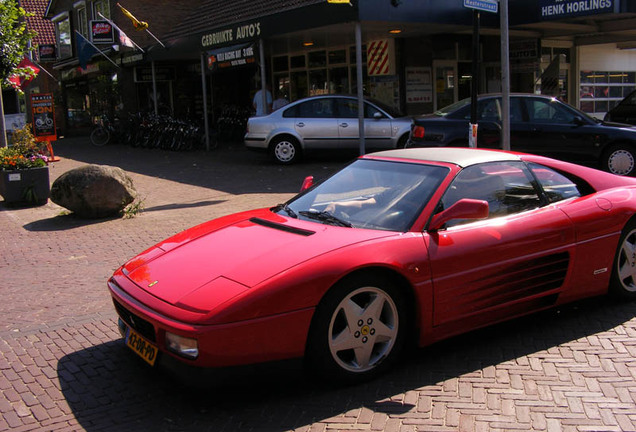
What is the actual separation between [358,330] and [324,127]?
1134 cm

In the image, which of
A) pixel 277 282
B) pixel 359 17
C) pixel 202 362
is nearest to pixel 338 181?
pixel 277 282

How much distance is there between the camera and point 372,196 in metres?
4.47

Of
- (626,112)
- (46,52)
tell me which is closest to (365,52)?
(626,112)

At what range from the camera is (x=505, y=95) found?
29.9ft

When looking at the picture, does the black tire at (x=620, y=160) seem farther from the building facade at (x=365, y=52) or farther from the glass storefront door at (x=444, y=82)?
the glass storefront door at (x=444, y=82)

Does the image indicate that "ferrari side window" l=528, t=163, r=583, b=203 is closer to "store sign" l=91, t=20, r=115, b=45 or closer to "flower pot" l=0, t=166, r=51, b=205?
"flower pot" l=0, t=166, r=51, b=205

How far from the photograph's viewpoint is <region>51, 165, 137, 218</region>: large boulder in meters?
9.03

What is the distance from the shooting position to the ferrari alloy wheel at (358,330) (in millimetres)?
3555

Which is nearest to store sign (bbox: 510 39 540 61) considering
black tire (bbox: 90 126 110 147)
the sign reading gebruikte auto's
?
the sign reading gebruikte auto's

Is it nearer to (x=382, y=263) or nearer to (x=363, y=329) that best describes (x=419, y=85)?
(x=382, y=263)

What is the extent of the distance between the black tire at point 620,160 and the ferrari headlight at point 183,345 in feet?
33.9

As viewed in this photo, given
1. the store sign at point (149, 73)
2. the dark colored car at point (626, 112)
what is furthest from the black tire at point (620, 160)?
the store sign at point (149, 73)

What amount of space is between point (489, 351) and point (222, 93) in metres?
22.9

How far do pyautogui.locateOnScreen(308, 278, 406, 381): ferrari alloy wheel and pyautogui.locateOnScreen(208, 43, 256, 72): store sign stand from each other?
13641mm
